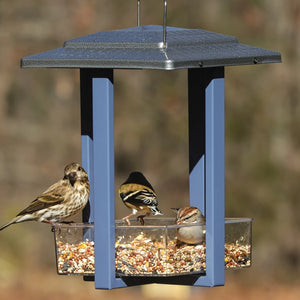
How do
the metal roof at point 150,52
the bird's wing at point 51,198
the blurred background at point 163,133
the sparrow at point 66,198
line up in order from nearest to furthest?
the metal roof at point 150,52 < the sparrow at point 66,198 < the bird's wing at point 51,198 < the blurred background at point 163,133

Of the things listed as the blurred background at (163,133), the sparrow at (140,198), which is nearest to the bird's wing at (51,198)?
the sparrow at (140,198)

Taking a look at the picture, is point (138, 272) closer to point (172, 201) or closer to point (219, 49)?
point (219, 49)

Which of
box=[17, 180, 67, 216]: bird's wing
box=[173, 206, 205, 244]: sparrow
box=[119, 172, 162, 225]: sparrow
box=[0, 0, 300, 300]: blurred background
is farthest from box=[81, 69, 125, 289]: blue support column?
box=[0, 0, 300, 300]: blurred background

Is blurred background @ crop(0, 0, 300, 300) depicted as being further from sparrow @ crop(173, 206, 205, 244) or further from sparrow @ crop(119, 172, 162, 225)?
sparrow @ crop(173, 206, 205, 244)

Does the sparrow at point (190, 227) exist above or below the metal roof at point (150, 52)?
below

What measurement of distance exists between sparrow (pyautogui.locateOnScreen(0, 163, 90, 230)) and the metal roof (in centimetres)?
91

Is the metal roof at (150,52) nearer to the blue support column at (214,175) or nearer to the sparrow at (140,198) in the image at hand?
the blue support column at (214,175)

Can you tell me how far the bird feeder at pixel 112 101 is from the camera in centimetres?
651

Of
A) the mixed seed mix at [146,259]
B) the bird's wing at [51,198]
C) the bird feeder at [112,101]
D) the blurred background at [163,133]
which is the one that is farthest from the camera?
the blurred background at [163,133]

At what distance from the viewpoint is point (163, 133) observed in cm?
1466

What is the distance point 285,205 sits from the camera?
573 inches

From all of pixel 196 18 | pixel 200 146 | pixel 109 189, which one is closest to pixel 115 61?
pixel 109 189

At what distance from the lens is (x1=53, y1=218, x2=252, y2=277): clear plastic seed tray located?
265 inches

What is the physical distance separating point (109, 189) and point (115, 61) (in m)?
0.76
